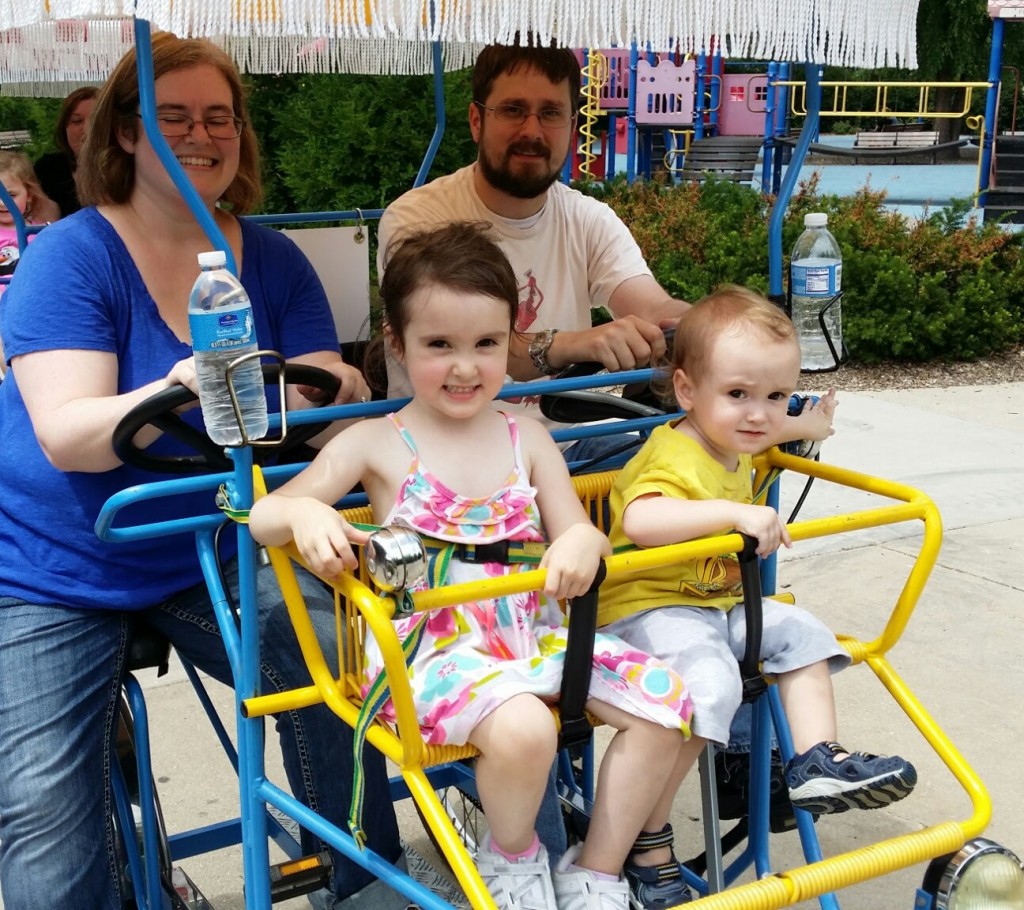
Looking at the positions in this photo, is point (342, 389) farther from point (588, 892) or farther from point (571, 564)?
point (588, 892)

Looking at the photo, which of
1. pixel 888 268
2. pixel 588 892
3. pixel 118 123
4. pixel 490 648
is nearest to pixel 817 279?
pixel 490 648

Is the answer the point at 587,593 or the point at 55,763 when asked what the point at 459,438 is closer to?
the point at 587,593

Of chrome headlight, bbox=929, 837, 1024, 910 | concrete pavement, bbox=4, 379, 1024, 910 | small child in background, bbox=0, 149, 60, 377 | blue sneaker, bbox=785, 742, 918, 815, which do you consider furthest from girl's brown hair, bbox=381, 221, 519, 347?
small child in background, bbox=0, 149, 60, 377

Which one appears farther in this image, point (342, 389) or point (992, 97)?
point (992, 97)

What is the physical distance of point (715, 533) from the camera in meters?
2.16

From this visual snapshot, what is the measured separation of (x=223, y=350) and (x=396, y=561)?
41cm

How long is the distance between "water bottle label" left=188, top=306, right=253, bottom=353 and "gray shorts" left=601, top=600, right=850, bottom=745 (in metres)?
0.85

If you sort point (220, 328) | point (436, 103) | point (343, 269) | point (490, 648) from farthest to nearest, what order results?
1. point (436, 103)
2. point (343, 269)
3. point (490, 648)
4. point (220, 328)

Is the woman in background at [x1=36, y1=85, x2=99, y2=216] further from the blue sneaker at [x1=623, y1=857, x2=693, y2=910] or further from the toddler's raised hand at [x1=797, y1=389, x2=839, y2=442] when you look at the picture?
the blue sneaker at [x1=623, y1=857, x2=693, y2=910]

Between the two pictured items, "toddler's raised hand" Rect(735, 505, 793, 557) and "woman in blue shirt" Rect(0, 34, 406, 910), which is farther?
"woman in blue shirt" Rect(0, 34, 406, 910)

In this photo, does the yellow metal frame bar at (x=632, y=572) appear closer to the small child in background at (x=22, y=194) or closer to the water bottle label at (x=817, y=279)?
the water bottle label at (x=817, y=279)

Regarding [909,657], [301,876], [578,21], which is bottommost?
[909,657]

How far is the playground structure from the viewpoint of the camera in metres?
1.84

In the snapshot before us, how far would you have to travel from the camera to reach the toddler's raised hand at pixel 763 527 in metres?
2.06
